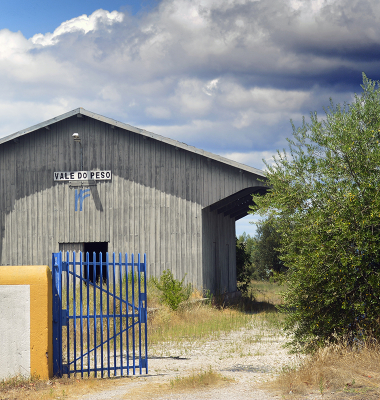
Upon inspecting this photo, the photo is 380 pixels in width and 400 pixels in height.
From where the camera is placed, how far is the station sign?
19.5 m

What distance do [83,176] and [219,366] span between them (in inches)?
469

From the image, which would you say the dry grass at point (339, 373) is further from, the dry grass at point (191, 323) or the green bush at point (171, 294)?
the green bush at point (171, 294)

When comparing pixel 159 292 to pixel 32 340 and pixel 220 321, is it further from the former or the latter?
pixel 32 340

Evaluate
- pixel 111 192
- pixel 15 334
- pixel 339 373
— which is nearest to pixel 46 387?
pixel 15 334

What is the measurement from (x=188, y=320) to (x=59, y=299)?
761cm

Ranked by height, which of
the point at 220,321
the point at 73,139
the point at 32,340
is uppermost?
the point at 73,139

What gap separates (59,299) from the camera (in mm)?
8734

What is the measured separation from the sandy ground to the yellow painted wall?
120cm

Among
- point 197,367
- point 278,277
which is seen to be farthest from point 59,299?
point 278,277

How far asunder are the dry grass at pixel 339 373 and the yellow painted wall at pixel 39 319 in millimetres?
4015

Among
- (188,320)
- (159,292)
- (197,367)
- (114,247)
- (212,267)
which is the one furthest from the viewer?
(212,267)

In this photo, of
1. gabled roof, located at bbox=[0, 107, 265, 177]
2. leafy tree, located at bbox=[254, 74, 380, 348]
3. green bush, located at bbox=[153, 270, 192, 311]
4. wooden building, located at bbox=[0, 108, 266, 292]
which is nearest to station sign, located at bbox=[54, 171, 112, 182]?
wooden building, located at bbox=[0, 108, 266, 292]

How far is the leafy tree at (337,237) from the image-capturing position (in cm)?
850

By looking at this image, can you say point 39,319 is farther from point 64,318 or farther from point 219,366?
point 219,366
